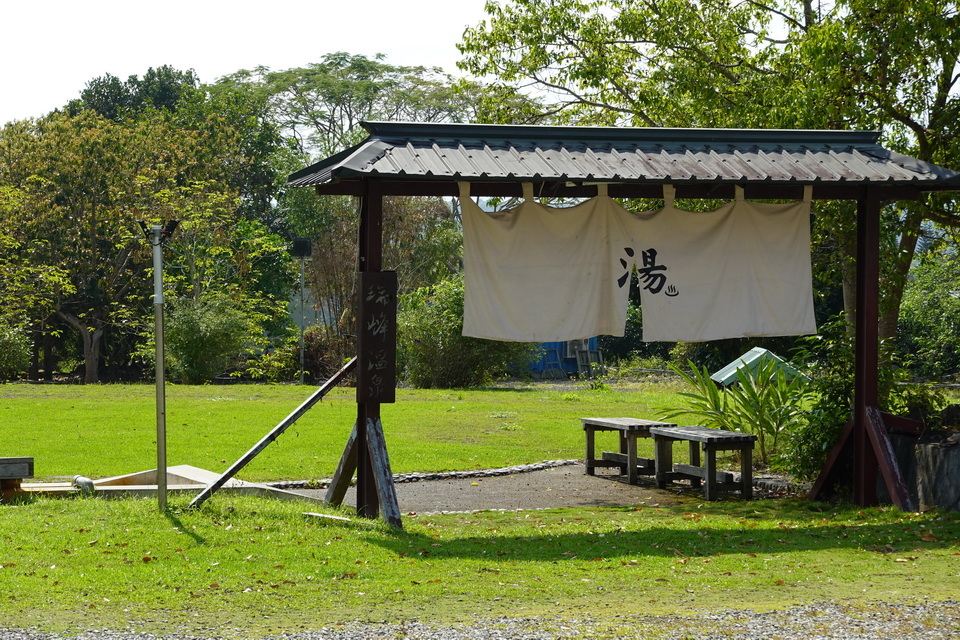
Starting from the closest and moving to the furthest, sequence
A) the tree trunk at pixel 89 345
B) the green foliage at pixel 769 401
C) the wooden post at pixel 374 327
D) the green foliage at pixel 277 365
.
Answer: the wooden post at pixel 374 327 → the green foliage at pixel 769 401 → the green foliage at pixel 277 365 → the tree trunk at pixel 89 345

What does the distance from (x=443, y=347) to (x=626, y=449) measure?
13.9 metres

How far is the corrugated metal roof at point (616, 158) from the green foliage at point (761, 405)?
3793 mm

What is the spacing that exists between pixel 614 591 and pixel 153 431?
11284mm

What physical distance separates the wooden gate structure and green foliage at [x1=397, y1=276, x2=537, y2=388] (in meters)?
16.8

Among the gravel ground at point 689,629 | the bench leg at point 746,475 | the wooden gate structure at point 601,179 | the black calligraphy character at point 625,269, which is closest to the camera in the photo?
the gravel ground at point 689,629

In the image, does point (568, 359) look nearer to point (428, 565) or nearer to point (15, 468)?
point (15, 468)

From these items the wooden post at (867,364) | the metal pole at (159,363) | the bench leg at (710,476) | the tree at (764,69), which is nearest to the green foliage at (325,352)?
the tree at (764,69)

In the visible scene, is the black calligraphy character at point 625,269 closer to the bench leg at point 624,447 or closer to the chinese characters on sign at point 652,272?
the chinese characters on sign at point 652,272

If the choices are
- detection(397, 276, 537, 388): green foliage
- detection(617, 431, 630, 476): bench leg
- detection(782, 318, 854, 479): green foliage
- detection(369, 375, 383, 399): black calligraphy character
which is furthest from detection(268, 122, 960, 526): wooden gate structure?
detection(397, 276, 537, 388): green foliage

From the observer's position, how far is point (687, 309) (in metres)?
10.4

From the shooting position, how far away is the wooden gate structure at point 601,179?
911cm

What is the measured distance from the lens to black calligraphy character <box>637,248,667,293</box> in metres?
10.3

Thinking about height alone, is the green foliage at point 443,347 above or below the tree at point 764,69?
below

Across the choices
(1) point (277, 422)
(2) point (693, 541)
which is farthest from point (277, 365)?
(2) point (693, 541)
